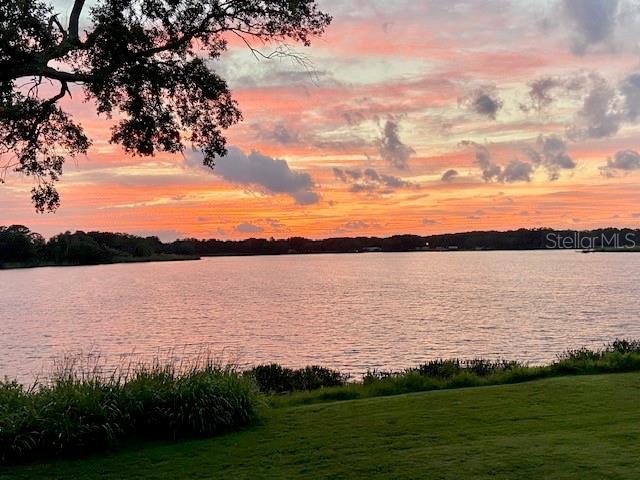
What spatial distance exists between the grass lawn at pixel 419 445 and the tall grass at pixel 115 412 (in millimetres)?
494

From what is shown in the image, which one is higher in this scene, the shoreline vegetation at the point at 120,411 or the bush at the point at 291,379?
the shoreline vegetation at the point at 120,411

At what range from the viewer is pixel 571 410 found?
11836mm

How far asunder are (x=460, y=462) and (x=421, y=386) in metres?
8.24

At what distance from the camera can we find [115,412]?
37.6 feet

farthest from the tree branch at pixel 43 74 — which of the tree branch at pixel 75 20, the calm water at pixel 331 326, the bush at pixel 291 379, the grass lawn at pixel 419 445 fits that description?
the calm water at pixel 331 326

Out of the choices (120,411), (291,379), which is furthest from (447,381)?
(120,411)

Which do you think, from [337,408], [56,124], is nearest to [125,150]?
[56,124]

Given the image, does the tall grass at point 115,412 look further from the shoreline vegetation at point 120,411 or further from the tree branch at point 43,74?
the tree branch at point 43,74

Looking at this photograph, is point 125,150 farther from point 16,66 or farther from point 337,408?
point 337,408

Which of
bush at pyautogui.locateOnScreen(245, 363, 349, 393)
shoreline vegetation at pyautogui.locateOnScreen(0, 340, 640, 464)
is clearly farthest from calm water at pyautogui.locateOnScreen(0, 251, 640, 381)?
shoreline vegetation at pyautogui.locateOnScreen(0, 340, 640, 464)

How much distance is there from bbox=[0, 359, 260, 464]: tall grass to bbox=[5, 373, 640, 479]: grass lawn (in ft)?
1.62

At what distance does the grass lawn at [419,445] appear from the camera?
855 cm

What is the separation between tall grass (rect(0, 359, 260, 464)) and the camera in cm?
1062

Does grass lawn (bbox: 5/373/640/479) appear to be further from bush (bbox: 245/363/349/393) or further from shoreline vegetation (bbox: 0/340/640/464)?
bush (bbox: 245/363/349/393)
